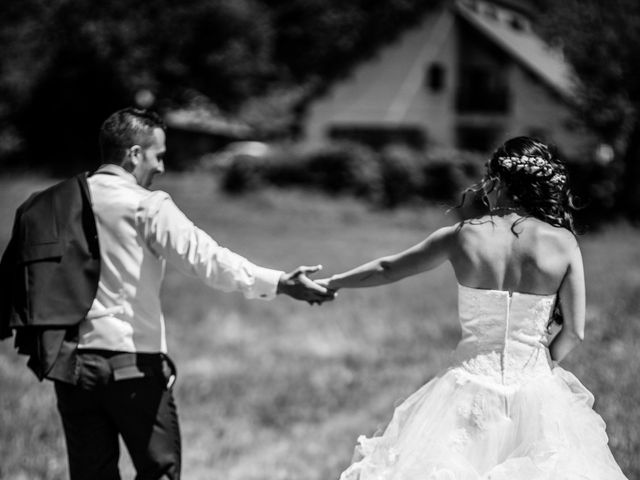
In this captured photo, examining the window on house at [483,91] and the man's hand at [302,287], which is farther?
the window on house at [483,91]

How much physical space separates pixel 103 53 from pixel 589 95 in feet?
57.1

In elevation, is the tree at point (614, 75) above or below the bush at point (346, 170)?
above

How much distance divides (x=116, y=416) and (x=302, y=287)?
1160 mm

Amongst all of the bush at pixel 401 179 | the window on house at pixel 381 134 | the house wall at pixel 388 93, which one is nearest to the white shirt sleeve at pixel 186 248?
the bush at pixel 401 179

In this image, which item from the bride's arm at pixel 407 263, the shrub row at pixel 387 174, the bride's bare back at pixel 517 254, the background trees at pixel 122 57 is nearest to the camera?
the bride's bare back at pixel 517 254

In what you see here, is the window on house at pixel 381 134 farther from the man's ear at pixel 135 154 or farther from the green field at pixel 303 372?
the man's ear at pixel 135 154

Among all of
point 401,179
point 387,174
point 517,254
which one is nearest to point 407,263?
point 517,254

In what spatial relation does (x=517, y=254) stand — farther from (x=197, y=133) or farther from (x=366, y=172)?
(x=197, y=133)

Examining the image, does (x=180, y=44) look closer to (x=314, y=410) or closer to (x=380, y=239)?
(x=380, y=239)

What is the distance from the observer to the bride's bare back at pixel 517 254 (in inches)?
124

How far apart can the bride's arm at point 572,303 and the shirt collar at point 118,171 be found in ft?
6.51

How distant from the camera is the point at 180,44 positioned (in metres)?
30.6

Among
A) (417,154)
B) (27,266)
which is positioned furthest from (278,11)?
(27,266)

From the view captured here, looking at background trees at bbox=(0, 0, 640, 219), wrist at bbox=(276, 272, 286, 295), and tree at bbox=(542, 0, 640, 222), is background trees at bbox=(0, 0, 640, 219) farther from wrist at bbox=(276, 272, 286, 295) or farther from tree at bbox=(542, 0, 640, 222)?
wrist at bbox=(276, 272, 286, 295)
